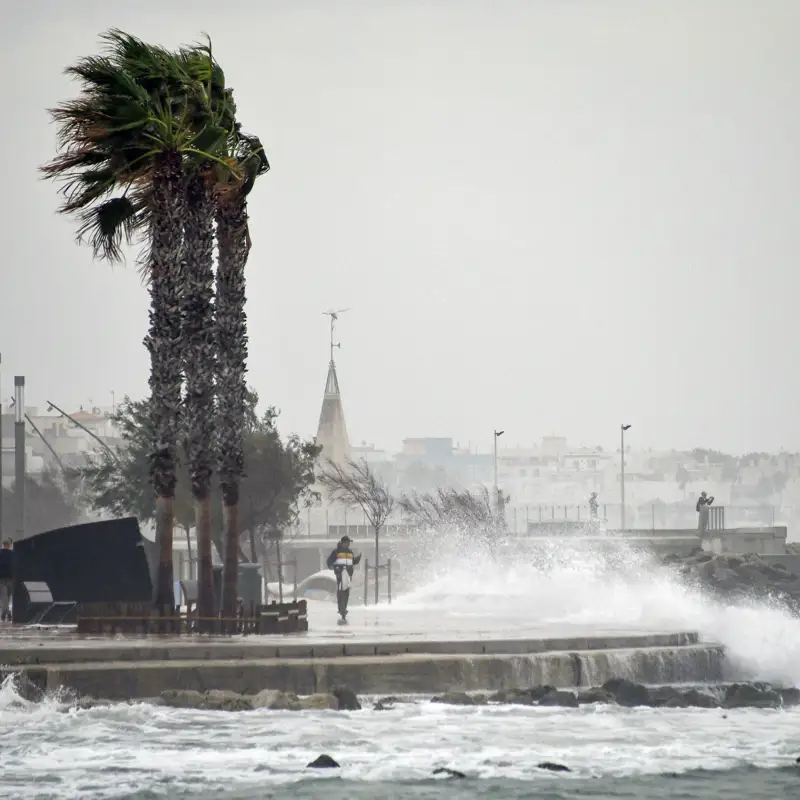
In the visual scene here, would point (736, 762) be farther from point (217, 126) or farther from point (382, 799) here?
point (217, 126)

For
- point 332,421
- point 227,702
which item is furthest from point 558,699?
point 332,421

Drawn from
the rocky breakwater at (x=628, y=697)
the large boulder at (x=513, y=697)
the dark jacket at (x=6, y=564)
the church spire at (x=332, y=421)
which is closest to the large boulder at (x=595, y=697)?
the rocky breakwater at (x=628, y=697)

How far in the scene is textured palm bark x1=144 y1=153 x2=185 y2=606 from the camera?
30.4 metres

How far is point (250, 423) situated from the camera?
2240 inches

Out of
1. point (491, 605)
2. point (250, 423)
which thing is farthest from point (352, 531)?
point (491, 605)

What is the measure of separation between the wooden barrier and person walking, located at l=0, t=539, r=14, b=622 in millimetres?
2655

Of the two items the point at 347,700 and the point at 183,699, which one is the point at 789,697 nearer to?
the point at 347,700

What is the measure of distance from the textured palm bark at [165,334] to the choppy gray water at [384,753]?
6.52 metres

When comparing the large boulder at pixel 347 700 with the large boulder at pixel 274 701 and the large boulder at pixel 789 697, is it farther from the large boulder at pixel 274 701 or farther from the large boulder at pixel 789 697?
the large boulder at pixel 789 697

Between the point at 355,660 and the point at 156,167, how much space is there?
9.24 metres

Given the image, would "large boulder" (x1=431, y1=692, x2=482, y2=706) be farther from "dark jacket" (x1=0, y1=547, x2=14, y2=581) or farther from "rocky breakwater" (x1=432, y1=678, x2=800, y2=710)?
"dark jacket" (x1=0, y1=547, x2=14, y2=581)

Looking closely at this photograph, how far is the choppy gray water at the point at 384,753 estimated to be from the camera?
21062mm

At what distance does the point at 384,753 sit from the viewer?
74.9 feet

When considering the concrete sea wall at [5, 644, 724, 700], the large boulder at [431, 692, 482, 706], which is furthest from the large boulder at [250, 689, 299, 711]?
the large boulder at [431, 692, 482, 706]
